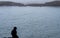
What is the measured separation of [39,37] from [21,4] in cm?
1136

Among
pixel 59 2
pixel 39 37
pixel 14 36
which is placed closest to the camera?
pixel 14 36

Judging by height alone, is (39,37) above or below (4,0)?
below

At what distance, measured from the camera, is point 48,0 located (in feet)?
55.9

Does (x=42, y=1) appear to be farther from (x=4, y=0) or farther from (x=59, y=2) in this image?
(x=4, y=0)

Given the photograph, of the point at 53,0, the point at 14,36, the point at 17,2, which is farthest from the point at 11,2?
the point at 14,36

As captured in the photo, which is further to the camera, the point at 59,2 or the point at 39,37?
the point at 59,2

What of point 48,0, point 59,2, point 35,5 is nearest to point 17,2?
point 35,5

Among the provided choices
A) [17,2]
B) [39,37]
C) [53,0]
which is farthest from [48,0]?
[39,37]

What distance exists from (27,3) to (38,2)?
1.14 meters

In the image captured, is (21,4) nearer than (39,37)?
No

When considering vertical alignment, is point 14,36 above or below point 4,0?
below

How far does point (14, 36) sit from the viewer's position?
3264mm

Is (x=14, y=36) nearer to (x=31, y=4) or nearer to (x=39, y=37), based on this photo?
(x=39, y=37)

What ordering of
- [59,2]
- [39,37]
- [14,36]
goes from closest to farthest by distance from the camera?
1. [14,36]
2. [39,37]
3. [59,2]
